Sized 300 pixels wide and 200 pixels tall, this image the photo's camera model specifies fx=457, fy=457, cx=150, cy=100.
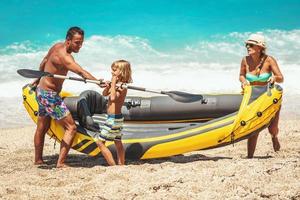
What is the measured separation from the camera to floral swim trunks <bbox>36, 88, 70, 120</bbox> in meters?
4.56

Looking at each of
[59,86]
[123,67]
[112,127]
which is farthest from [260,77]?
[59,86]

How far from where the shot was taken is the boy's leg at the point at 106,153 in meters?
4.60

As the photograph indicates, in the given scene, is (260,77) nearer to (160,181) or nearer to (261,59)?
(261,59)

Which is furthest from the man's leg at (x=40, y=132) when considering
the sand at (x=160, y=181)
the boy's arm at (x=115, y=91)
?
the boy's arm at (x=115, y=91)

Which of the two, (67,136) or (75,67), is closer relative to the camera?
(75,67)

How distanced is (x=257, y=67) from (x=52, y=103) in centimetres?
213

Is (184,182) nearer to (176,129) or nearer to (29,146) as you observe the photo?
(176,129)

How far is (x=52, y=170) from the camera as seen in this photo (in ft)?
14.9

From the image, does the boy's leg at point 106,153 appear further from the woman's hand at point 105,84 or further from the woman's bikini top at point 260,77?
the woman's bikini top at point 260,77

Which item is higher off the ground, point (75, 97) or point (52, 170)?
point (75, 97)

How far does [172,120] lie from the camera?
540cm

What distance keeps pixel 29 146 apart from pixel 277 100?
395 centimetres

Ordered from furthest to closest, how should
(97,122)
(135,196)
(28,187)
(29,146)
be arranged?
(29,146) < (97,122) < (28,187) < (135,196)

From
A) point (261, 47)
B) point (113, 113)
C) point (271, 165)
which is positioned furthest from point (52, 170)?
point (261, 47)
